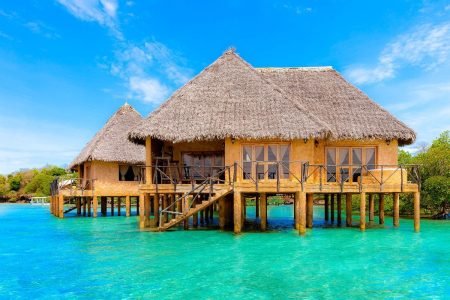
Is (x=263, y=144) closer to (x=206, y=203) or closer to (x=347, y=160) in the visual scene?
(x=206, y=203)

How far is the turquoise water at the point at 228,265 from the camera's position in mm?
8312

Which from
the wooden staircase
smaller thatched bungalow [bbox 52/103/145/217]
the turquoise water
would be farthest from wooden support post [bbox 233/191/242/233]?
smaller thatched bungalow [bbox 52/103/145/217]

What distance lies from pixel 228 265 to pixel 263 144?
6.86 m

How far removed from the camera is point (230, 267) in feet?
33.4

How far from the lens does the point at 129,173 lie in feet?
87.5

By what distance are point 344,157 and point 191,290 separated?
37.5 ft

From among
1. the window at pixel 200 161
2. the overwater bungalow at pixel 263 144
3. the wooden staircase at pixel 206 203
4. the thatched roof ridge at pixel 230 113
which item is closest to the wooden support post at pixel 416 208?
the overwater bungalow at pixel 263 144

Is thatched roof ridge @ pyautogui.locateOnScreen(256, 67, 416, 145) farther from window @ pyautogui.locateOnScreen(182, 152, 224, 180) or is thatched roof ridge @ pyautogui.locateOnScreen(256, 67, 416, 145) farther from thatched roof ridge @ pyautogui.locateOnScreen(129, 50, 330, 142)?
window @ pyautogui.locateOnScreen(182, 152, 224, 180)

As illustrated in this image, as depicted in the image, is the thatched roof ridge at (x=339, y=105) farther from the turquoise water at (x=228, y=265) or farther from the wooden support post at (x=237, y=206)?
the wooden support post at (x=237, y=206)

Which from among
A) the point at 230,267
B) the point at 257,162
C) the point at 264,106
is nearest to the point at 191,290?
the point at 230,267

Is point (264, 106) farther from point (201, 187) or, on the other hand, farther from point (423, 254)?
point (423, 254)

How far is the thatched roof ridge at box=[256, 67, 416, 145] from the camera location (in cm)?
1717

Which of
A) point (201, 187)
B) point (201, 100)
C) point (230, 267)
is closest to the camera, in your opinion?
point (230, 267)

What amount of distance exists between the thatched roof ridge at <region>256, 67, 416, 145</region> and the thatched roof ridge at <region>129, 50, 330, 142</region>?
1.72 meters
